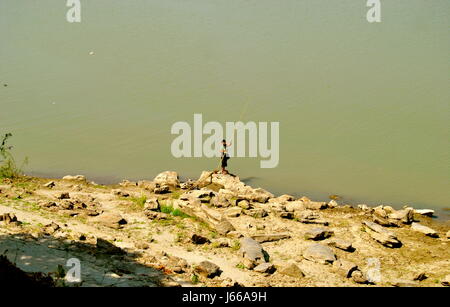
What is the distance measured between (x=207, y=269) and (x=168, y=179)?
6.53 meters

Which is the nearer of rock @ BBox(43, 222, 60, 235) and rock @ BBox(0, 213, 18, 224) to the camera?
rock @ BBox(43, 222, 60, 235)

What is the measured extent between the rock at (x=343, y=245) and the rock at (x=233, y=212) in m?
2.63

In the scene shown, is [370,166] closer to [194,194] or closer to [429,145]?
[429,145]

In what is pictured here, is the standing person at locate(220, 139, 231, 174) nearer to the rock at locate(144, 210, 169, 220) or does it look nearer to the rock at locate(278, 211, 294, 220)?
the rock at locate(278, 211, 294, 220)

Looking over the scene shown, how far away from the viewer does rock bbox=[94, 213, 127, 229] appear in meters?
10.8

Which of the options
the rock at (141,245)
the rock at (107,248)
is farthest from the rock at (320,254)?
the rock at (107,248)

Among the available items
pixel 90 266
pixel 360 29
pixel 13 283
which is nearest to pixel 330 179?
pixel 90 266

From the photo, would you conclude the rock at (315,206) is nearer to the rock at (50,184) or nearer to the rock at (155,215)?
the rock at (155,215)

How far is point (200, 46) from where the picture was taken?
26.6m

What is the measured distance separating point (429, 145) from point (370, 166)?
3064mm

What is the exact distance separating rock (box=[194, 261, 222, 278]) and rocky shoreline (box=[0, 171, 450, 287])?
22mm

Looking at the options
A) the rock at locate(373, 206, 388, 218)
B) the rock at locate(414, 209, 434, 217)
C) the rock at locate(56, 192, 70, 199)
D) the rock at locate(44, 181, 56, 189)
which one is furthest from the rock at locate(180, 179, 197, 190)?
the rock at locate(414, 209, 434, 217)

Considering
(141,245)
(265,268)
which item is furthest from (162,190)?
(265,268)

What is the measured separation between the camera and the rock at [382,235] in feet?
35.1
